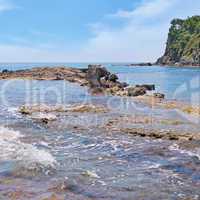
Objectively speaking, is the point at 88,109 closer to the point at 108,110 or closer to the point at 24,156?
the point at 108,110

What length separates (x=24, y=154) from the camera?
681 inches

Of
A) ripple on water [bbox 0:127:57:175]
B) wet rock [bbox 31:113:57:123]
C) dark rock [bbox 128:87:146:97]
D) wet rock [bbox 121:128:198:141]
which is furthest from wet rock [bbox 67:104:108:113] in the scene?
dark rock [bbox 128:87:146:97]

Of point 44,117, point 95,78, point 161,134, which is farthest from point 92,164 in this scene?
point 95,78

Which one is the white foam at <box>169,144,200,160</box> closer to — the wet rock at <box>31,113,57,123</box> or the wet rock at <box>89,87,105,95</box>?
the wet rock at <box>31,113,57,123</box>

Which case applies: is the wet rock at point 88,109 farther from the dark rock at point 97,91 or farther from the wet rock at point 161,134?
the dark rock at point 97,91

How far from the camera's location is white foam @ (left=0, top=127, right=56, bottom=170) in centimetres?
1579

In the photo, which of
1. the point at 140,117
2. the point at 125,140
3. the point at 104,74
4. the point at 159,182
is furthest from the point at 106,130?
the point at 104,74

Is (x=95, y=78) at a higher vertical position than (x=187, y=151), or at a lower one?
higher

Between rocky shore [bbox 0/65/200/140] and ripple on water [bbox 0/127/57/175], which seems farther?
rocky shore [bbox 0/65/200/140]

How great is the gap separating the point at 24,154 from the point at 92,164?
3.12m

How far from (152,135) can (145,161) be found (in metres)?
5.62

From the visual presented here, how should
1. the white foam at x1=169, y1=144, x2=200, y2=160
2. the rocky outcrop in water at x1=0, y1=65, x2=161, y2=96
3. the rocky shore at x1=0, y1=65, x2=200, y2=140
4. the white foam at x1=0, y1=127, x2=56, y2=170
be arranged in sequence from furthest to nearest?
the rocky outcrop in water at x1=0, y1=65, x2=161, y2=96 < the rocky shore at x1=0, y1=65, x2=200, y2=140 < the white foam at x1=169, y1=144, x2=200, y2=160 < the white foam at x1=0, y1=127, x2=56, y2=170

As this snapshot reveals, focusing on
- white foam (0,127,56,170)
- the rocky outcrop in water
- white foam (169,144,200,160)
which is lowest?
white foam (169,144,200,160)

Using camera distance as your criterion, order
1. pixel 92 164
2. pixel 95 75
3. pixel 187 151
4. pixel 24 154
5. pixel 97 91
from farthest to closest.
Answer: pixel 95 75, pixel 97 91, pixel 187 151, pixel 24 154, pixel 92 164
